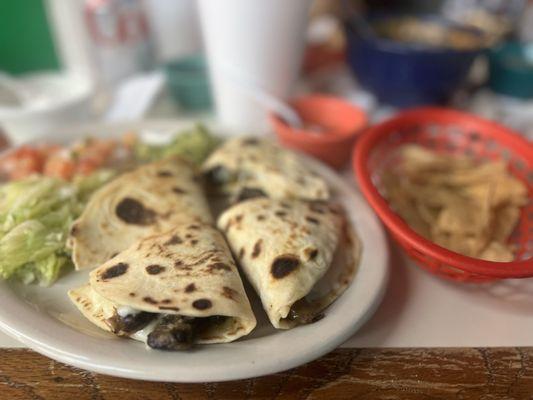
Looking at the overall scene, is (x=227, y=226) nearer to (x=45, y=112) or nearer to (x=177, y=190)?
(x=177, y=190)

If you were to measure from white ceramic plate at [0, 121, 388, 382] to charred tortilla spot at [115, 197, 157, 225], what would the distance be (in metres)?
0.17

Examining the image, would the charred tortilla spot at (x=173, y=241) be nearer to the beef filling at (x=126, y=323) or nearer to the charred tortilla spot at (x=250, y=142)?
the beef filling at (x=126, y=323)

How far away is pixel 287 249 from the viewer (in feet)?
3.27


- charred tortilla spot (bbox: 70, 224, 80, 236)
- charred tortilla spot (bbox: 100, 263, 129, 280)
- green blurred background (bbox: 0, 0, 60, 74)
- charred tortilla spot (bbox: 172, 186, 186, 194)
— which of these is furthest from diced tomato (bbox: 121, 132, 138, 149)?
green blurred background (bbox: 0, 0, 60, 74)

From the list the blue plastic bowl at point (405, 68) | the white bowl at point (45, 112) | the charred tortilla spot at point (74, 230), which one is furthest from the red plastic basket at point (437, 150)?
the white bowl at point (45, 112)

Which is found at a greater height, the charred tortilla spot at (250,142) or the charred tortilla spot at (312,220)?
the charred tortilla spot at (250,142)

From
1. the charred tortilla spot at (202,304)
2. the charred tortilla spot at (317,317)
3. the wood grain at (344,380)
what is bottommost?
the wood grain at (344,380)

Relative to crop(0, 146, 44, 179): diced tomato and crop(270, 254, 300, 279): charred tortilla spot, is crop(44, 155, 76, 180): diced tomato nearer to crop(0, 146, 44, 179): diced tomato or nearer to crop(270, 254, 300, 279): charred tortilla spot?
crop(0, 146, 44, 179): diced tomato

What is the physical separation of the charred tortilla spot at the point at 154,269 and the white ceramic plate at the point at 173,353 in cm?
14

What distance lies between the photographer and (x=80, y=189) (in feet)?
4.05

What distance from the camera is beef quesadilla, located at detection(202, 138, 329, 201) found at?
124cm

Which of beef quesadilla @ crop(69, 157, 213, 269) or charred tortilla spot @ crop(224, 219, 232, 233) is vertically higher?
beef quesadilla @ crop(69, 157, 213, 269)

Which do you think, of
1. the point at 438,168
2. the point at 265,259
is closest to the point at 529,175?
the point at 438,168

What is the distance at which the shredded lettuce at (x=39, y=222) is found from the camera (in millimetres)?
993
